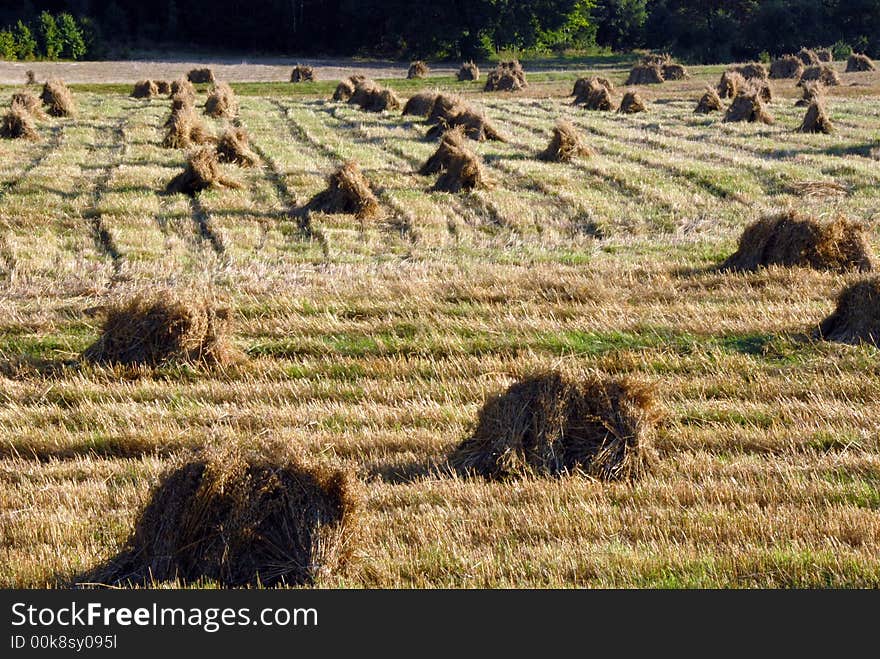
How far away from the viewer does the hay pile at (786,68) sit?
4484cm

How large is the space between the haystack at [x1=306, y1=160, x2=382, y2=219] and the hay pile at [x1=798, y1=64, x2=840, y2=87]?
2880 centimetres

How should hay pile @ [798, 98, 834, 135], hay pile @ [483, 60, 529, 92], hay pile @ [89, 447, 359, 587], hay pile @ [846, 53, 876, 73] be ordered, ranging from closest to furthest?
hay pile @ [89, 447, 359, 587], hay pile @ [798, 98, 834, 135], hay pile @ [483, 60, 529, 92], hay pile @ [846, 53, 876, 73]

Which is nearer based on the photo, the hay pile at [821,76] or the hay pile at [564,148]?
the hay pile at [564,148]

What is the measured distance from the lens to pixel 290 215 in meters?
17.0

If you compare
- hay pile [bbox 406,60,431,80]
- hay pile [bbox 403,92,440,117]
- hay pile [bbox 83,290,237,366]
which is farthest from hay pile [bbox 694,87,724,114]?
hay pile [bbox 83,290,237,366]

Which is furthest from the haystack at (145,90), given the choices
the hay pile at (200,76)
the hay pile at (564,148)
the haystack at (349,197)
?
the haystack at (349,197)

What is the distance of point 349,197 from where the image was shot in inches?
667

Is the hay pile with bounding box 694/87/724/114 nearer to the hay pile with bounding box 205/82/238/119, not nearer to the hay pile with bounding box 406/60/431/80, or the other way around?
the hay pile with bounding box 205/82/238/119

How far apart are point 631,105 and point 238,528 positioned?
30.6m

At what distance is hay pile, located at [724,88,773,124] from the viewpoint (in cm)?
2947

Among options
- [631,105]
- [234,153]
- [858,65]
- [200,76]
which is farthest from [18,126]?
[858,65]

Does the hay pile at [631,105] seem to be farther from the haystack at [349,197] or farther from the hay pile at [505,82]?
the haystack at [349,197]

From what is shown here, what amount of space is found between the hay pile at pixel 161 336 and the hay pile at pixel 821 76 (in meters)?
36.2

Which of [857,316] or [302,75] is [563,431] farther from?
[302,75]
